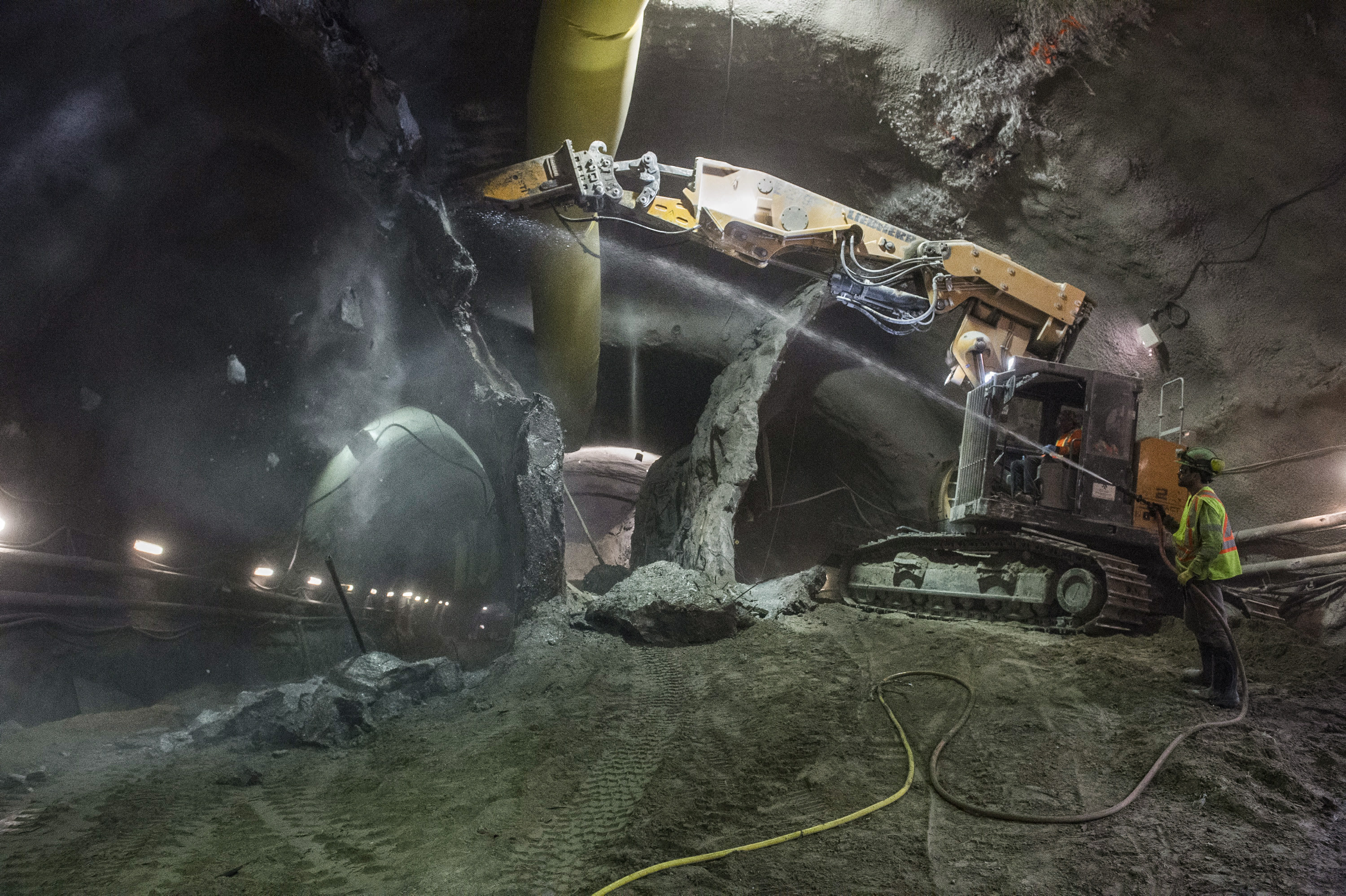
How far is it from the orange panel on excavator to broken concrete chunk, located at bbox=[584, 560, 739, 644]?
3.84 m

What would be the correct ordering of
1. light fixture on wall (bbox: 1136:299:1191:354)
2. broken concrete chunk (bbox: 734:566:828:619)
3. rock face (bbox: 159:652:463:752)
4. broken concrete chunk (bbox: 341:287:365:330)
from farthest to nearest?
light fixture on wall (bbox: 1136:299:1191:354)
broken concrete chunk (bbox: 341:287:365:330)
broken concrete chunk (bbox: 734:566:828:619)
rock face (bbox: 159:652:463:752)

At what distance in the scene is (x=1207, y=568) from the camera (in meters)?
4.03

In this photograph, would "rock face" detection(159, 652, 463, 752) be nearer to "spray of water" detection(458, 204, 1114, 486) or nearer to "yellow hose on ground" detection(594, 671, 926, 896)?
"yellow hose on ground" detection(594, 671, 926, 896)

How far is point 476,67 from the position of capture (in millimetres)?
7562

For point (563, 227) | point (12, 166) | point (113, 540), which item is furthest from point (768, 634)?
point (12, 166)

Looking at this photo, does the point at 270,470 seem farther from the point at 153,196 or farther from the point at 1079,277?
the point at 1079,277

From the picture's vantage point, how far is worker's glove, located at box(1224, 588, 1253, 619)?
570 centimetres

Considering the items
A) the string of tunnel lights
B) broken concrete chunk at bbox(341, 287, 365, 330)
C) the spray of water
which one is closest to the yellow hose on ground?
the string of tunnel lights

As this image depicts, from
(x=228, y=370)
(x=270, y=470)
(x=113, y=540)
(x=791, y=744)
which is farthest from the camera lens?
(x=270, y=470)

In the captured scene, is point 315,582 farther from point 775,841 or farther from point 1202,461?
point 1202,461

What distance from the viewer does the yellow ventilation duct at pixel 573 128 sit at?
243 inches

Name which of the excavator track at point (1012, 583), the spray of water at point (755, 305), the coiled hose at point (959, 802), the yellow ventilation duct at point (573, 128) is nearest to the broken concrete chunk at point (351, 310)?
the yellow ventilation duct at point (573, 128)

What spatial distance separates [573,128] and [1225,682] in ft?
22.1

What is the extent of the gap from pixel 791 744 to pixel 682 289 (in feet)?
25.0
